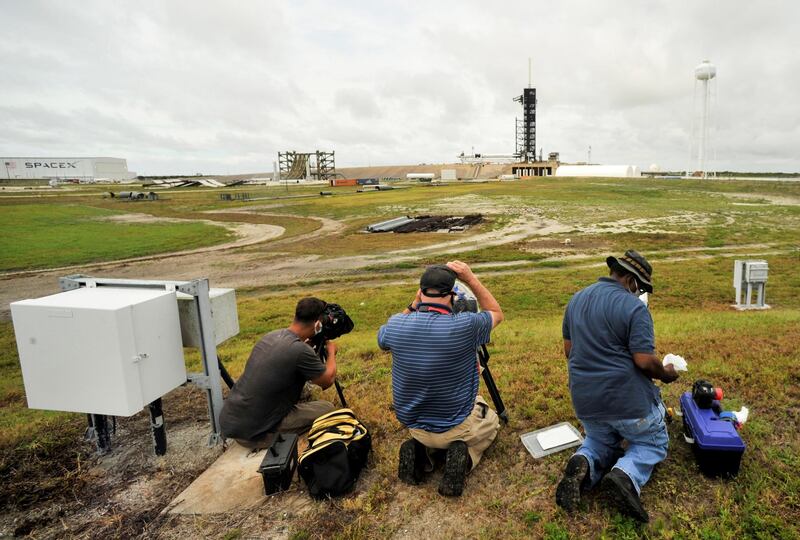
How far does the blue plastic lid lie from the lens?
3.53m

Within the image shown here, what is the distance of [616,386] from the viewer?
3590mm

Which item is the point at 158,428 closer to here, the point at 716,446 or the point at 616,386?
the point at 616,386

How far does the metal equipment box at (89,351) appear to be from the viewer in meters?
3.90

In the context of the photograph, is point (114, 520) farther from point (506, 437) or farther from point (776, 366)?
point (776, 366)

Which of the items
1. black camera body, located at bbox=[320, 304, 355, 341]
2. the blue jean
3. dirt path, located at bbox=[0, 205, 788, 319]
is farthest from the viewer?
dirt path, located at bbox=[0, 205, 788, 319]

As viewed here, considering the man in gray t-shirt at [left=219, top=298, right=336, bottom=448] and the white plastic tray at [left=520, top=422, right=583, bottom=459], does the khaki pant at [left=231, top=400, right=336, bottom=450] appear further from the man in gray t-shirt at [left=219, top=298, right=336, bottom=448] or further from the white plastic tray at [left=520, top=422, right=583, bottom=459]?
the white plastic tray at [left=520, top=422, right=583, bottom=459]

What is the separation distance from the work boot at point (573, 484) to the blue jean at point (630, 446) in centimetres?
8

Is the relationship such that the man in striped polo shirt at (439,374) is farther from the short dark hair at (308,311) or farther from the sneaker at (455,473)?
the short dark hair at (308,311)

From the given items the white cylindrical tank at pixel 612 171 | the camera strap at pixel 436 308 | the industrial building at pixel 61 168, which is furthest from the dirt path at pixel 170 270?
the industrial building at pixel 61 168

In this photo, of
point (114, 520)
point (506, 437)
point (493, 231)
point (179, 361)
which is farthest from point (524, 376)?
point (493, 231)

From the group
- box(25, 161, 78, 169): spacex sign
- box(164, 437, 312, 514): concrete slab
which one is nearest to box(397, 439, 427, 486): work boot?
box(164, 437, 312, 514): concrete slab

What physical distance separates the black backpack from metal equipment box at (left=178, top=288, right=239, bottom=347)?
158cm

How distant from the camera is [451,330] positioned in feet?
12.1

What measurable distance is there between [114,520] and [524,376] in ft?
15.1
